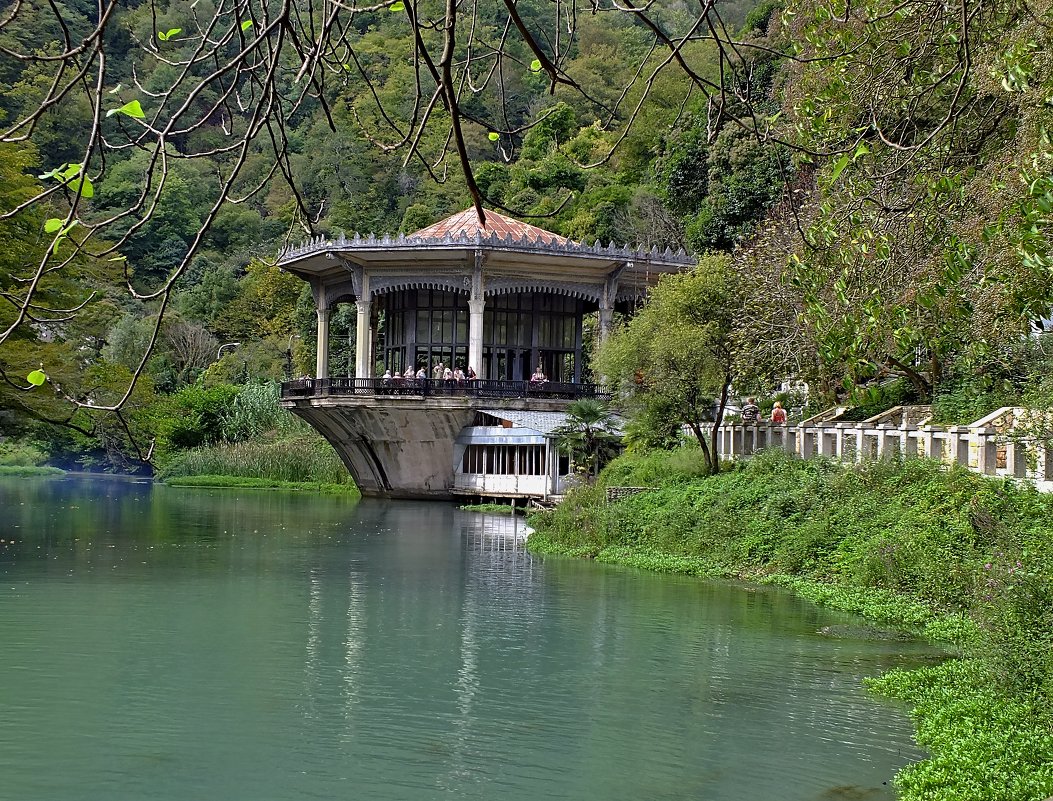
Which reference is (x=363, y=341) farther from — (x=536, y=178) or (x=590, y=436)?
(x=536, y=178)

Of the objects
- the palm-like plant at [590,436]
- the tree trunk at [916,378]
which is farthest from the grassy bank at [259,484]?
the tree trunk at [916,378]

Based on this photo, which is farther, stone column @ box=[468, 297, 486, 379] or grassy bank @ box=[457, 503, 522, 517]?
stone column @ box=[468, 297, 486, 379]

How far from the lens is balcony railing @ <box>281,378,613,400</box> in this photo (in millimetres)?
36562

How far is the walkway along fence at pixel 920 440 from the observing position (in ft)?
52.0

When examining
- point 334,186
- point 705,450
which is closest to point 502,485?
point 705,450

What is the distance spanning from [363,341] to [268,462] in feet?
34.0

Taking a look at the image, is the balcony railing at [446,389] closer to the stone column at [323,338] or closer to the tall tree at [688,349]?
the stone column at [323,338]

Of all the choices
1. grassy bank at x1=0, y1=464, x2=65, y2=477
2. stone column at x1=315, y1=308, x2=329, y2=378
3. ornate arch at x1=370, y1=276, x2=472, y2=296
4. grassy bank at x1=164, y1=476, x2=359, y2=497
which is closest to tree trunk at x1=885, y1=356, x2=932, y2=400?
ornate arch at x1=370, y1=276, x2=472, y2=296

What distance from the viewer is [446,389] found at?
36.6 m

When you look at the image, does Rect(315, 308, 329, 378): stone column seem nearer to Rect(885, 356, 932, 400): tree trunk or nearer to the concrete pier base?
the concrete pier base

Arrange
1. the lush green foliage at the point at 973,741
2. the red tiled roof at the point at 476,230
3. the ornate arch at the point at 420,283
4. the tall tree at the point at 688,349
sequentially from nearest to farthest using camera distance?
the lush green foliage at the point at 973,741 → the tall tree at the point at 688,349 → the red tiled roof at the point at 476,230 → the ornate arch at the point at 420,283

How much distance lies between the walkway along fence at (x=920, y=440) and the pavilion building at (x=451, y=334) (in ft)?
32.6

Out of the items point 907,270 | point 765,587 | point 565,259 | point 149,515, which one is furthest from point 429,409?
point 907,270

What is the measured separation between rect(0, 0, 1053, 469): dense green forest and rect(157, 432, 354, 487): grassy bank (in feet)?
6.26
